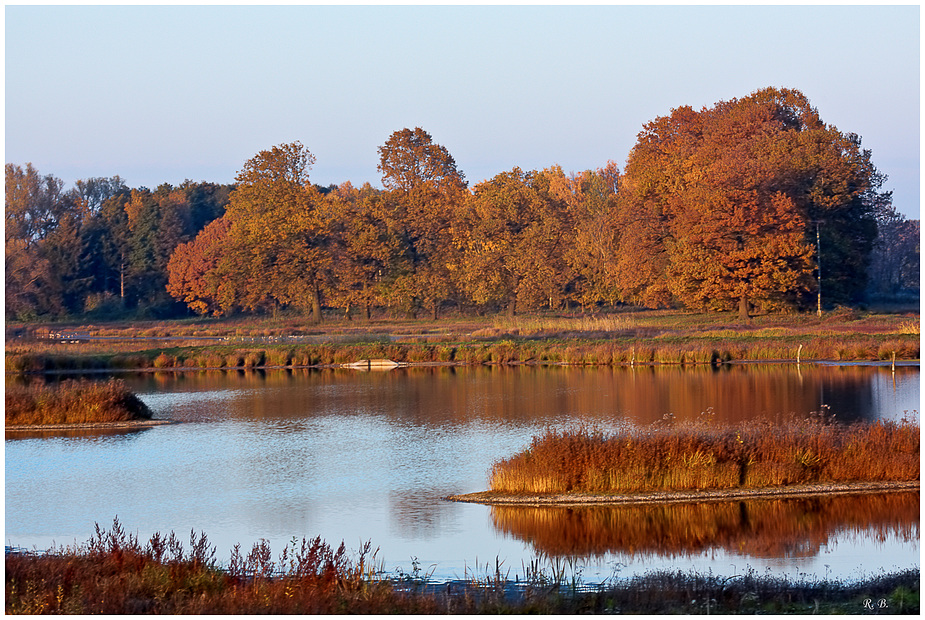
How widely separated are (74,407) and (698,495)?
18.5m

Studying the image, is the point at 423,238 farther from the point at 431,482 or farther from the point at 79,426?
the point at 431,482

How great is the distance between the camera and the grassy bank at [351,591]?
10.4 m

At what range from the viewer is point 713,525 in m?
16.0

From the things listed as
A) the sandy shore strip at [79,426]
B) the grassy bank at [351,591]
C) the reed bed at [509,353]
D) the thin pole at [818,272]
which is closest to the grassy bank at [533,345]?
the reed bed at [509,353]

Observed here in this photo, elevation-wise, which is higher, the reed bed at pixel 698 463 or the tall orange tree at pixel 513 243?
the tall orange tree at pixel 513 243

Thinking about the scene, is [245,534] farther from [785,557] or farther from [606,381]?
[606,381]

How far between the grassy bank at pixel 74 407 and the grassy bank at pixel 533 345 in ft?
50.1

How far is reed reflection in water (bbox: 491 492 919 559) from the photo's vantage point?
14.9m

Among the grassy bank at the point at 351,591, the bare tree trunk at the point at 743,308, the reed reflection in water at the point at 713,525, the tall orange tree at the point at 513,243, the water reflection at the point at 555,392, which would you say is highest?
the tall orange tree at the point at 513,243

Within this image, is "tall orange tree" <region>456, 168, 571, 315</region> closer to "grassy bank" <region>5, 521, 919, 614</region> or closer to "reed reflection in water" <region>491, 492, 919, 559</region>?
"reed reflection in water" <region>491, 492, 919, 559</region>

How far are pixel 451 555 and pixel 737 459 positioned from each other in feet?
20.1

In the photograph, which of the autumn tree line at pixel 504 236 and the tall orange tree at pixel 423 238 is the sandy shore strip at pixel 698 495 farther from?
the tall orange tree at pixel 423 238

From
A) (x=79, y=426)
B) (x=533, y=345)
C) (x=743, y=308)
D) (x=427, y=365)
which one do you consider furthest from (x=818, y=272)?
(x=79, y=426)

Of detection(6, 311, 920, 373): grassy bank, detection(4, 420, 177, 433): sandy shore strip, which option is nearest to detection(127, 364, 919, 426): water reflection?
detection(4, 420, 177, 433): sandy shore strip
